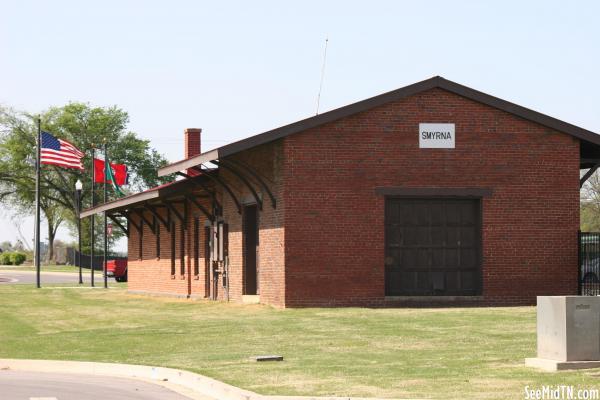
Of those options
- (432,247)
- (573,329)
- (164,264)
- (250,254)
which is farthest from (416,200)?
(164,264)

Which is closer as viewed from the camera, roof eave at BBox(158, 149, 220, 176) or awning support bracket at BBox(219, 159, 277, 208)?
roof eave at BBox(158, 149, 220, 176)

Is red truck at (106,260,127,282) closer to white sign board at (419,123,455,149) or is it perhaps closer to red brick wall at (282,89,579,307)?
red brick wall at (282,89,579,307)

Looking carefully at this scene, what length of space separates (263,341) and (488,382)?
745 centimetres

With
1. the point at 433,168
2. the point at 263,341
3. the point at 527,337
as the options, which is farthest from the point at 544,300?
the point at 433,168

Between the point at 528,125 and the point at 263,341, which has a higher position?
the point at 528,125

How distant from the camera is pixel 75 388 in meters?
15.6

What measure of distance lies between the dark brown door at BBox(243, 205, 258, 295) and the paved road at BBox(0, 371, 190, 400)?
14401mm

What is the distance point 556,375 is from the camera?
14.1 m

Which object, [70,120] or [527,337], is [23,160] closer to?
[70,120]

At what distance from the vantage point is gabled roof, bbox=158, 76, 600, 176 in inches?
1089

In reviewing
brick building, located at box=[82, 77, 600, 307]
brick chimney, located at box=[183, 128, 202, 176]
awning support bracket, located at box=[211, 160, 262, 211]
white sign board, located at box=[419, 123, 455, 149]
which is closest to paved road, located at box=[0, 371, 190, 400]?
brick building, located at box=[82, 77, 600, 307]

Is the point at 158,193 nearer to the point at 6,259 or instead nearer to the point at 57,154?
the point at 57,154

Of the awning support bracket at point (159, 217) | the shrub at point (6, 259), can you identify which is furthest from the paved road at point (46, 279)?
the shrub at point (6, 259)

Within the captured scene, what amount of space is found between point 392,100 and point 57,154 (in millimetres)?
23698
